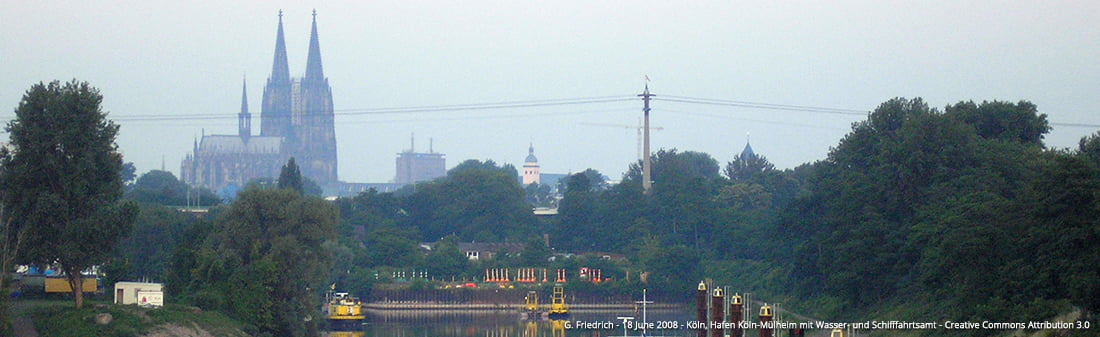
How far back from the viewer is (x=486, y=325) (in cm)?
7888

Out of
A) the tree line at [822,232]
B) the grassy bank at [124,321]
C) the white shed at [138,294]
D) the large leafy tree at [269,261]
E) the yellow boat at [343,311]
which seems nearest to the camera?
the tree line at [822,232]

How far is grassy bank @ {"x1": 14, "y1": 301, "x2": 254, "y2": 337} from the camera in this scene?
5028cm

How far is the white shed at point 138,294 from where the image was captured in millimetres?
56281

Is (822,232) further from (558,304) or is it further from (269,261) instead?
(269,261)

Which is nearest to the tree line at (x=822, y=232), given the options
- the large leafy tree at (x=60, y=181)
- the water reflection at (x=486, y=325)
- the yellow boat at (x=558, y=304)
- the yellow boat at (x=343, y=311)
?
the large leafy tree at (x=60, y=181)

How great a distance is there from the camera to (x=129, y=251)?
81438 mm

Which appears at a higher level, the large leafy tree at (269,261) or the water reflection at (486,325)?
the large leafy tree at (269,261)

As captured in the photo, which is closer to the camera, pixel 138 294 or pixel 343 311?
pixel 138 294

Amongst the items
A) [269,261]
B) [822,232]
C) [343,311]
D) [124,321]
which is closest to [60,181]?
[124,321]

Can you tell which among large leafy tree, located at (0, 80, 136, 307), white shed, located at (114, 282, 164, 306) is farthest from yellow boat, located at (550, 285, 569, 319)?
large leafy tree, located at (0, 80, 136, 307)

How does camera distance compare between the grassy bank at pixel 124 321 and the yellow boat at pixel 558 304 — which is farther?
the yellow boat at pixel 558 304

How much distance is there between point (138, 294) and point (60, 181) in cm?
567

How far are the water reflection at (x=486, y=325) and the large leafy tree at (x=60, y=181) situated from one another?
19643 millimetres

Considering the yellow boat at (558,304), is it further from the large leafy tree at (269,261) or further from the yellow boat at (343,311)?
the large leafy tree at (269,261)
